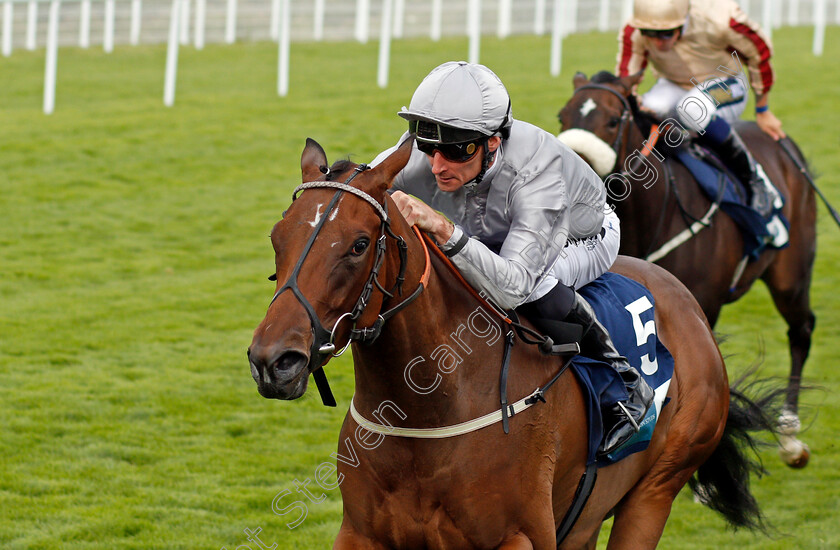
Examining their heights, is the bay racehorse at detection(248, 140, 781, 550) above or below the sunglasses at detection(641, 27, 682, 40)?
below

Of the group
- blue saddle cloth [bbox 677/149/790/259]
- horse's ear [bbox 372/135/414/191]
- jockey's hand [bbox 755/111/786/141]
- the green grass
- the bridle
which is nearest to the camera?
the bridle

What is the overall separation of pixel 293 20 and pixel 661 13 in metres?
17.9

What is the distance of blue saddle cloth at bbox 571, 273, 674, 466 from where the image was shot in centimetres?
346

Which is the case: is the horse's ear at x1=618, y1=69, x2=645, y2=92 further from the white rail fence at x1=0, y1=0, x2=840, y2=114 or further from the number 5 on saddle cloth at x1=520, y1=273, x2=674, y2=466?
the white rail fence at x1=0, y1=0, x2=840, y2=114

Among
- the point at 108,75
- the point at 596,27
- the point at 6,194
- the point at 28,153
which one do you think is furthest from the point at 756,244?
the point at 596,27

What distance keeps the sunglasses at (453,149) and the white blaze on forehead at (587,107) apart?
283cm

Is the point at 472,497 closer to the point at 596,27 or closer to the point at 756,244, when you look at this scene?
the point at 756,244

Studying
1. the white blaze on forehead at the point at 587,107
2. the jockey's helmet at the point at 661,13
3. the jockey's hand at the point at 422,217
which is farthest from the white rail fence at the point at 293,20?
the jockey's hand at the point at 422,217

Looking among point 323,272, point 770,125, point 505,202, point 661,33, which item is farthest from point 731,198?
point 323,272

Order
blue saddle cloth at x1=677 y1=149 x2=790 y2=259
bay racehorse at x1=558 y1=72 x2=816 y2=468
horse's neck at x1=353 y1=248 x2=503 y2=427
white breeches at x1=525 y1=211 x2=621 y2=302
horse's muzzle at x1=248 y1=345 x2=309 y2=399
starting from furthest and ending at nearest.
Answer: blue saddle cloth at x1=677 y1=149 x2=790 y2=259
bay racehorse at x1=558 y1=72 x2=816 y2=468
white breeches at x1=525 y1=211 x2=621 y2=302
horse's neck at x1=353 y1=248 x2=503 y2=427
horse's muzzle at x1=248 y1=345 x2=309 y2=399

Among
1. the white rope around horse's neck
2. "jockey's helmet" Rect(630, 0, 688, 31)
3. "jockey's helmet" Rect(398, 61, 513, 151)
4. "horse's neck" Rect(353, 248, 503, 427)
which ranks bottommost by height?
the white rope around horse's neck

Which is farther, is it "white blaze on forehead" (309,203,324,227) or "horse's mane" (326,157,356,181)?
"horse's mane" (326,157,356,181)

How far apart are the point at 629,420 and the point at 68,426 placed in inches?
164

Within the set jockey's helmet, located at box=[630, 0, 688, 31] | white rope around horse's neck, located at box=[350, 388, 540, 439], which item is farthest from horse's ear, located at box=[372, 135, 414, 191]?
jockey's helmet, located at box=[630, 0, 688, 31]
